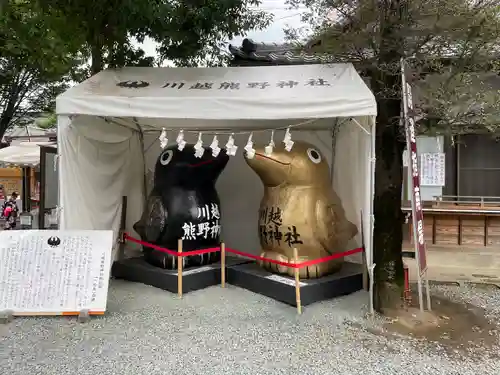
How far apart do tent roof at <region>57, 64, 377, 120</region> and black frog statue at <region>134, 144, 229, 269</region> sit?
865 mm

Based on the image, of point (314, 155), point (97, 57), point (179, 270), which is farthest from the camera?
point (97, 57)

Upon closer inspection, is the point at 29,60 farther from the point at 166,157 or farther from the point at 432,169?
the point at 432,169

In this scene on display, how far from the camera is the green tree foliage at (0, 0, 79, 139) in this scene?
583cm

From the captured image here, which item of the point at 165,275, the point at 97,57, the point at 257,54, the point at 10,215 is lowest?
the point at 165,275

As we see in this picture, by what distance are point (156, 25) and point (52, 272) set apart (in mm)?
3096

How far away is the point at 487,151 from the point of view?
8.88m

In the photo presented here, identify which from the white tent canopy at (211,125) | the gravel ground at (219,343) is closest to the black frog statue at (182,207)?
the white tent canopy at (211,125)

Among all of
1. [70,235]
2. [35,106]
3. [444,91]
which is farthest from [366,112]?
[35,106]

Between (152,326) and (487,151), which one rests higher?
(487,151)

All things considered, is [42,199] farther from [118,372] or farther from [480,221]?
[480,221]

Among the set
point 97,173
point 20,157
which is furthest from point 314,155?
point 20,157

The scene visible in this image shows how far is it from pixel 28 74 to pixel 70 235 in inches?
201

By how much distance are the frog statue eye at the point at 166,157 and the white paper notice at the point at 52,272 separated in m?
1.36

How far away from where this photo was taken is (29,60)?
22.7 feet
